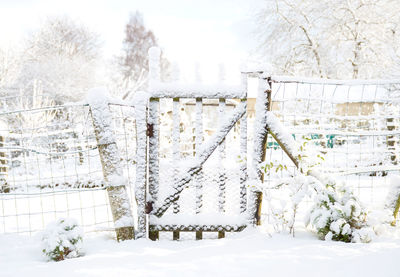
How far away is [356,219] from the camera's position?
259 centimetres

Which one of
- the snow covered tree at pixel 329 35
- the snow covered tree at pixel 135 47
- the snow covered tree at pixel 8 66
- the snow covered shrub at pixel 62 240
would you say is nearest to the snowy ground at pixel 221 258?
the snow covered shrub at pixel 62 240

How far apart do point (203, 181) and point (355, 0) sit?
1475cm

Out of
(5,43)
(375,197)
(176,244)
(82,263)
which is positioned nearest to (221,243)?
(176,244)

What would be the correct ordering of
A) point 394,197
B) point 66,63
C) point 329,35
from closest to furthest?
1. point 394,197
2. point 329,35
3. point 66,63

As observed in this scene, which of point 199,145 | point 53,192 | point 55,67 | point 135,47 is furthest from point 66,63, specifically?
point 199,145

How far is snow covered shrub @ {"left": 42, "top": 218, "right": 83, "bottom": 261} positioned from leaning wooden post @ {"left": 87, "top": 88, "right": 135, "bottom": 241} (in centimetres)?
36

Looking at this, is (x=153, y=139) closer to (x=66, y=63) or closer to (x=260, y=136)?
(x=260, y=136)

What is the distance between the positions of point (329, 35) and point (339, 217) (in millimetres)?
14196

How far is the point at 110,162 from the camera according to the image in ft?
8.75

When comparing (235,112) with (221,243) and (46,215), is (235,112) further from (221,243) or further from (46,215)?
(46,215)

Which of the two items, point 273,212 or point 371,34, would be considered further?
point 371,34

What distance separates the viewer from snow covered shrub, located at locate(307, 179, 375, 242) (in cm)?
250

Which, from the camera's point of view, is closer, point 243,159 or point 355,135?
point 243,159

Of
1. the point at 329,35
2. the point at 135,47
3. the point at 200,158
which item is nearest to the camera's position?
the point at 200,158
